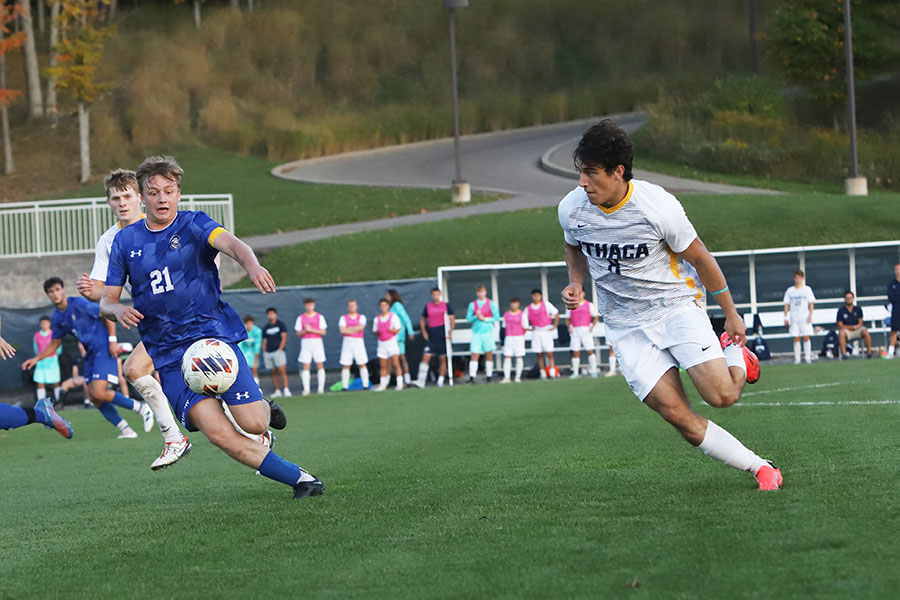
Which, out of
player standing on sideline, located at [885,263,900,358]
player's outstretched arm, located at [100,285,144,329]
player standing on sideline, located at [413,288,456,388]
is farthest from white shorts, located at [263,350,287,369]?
player's outstretched arm, located at [100,285,144,329]

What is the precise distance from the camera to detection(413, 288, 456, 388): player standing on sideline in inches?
935

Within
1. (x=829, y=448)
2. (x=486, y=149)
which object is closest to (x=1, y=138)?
(x=486, y=149)

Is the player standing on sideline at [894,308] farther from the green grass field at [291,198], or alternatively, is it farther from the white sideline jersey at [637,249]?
the white sideline jersey at [637,249]

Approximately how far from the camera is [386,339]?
2342cm

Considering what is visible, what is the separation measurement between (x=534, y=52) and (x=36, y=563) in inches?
2321

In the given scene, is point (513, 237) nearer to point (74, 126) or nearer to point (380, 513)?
point (380, 513)

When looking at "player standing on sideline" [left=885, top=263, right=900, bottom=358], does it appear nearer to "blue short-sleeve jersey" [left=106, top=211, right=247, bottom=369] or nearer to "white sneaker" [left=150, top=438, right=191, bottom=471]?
"white sneaker" [left=150, top=438, right=191, bottom=471]

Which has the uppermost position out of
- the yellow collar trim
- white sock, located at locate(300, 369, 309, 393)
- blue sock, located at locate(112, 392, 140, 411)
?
the yellow collar trim

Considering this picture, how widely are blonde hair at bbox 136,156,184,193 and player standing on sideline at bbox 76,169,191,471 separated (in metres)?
1.25

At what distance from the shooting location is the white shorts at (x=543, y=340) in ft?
78.5

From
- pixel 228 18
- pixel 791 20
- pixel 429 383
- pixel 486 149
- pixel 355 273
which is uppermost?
pixel 228 18

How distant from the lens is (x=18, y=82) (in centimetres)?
5741

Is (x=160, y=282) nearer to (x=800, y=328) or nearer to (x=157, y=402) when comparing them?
(x=157, y=402)

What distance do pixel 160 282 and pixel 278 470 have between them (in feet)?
4.47
